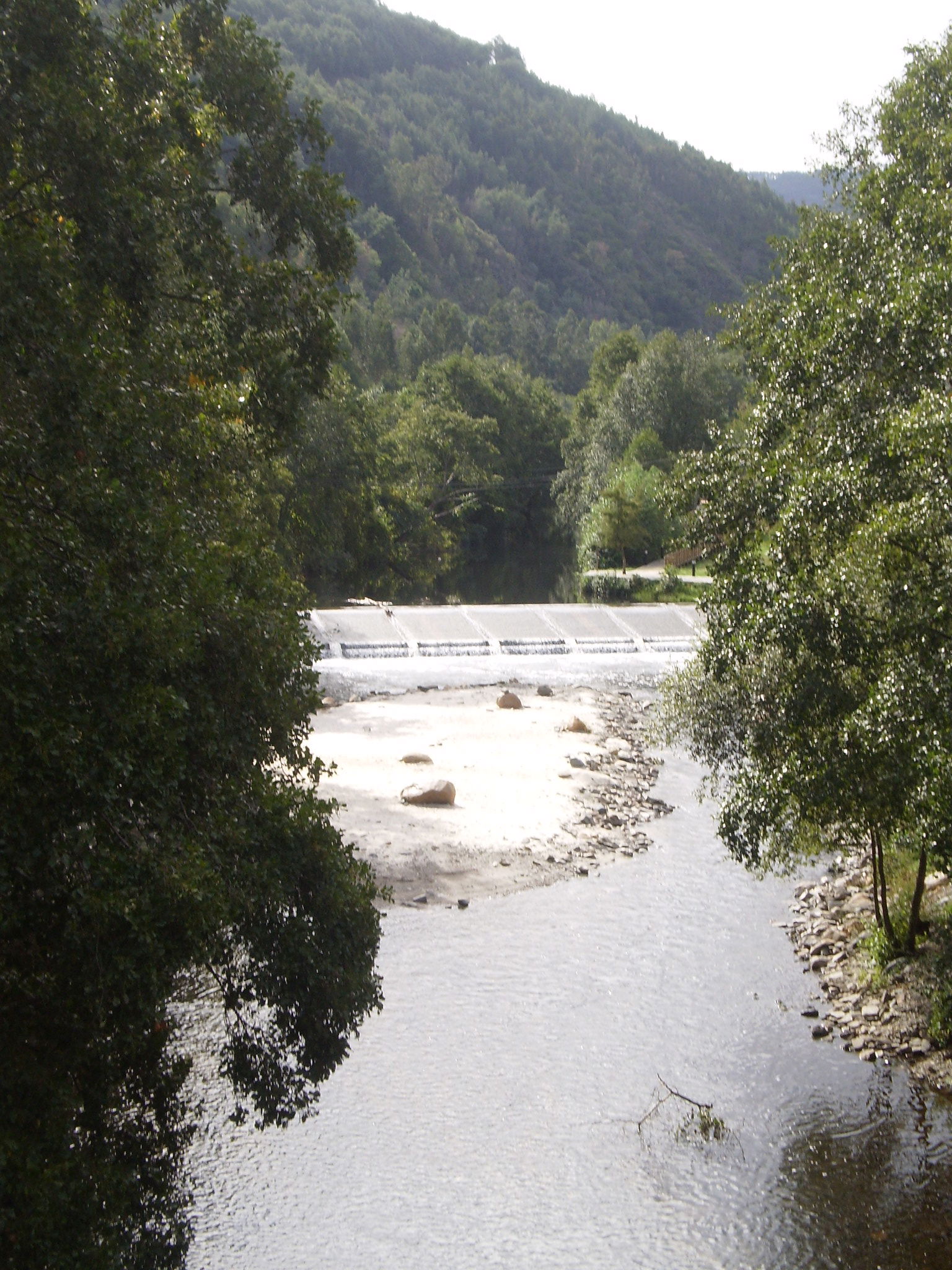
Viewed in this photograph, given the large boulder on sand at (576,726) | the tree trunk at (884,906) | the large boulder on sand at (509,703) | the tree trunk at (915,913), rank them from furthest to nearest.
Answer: the large boulder on sand at (509,703), the large boulder on sand at (576,726), the tree trunk at (884,906), the tree trunk at (915,913)

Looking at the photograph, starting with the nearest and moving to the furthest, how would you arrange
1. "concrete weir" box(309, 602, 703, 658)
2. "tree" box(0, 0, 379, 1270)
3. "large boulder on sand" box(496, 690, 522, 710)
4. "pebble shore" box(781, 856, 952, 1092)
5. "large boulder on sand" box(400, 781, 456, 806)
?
"tree" box(0, 0, 379, 1270) < "pebble shore" box(781, 856, 952, 1092) < "large boulder on sand" box(400, 781, 456, 806) < "large boulder on sand" box(496, 690, 522, 710) < "concrete weir" box(309, 602, 703, 658)

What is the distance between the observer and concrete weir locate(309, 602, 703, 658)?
144 feet

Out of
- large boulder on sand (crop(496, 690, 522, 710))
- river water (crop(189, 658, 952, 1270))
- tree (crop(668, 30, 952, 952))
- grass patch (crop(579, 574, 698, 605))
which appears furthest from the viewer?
grass patch (crop(579, 574, 698, 605))

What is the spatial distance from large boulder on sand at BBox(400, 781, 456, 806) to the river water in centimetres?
588

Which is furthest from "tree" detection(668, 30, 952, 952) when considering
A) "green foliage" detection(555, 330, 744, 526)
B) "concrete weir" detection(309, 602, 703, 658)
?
"green foliage" detection(555, 330, 744, 526)

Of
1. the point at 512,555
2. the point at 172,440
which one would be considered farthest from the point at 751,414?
the point at 512,555

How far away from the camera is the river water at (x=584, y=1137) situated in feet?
39.4

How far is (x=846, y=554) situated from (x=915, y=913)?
7388mm

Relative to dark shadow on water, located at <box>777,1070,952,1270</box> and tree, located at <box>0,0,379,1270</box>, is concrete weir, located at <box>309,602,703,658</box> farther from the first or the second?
tree, located at <box>0,0,379,1270</box>

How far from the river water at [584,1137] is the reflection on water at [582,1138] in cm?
3

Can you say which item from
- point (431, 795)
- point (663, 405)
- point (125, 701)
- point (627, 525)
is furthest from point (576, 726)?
point (663, 405)

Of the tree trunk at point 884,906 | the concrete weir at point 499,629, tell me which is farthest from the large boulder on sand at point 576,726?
the tree trunk at point 884,906

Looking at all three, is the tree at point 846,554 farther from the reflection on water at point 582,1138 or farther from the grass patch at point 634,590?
the grass patch at point 634,590

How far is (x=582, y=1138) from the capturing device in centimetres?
1397
